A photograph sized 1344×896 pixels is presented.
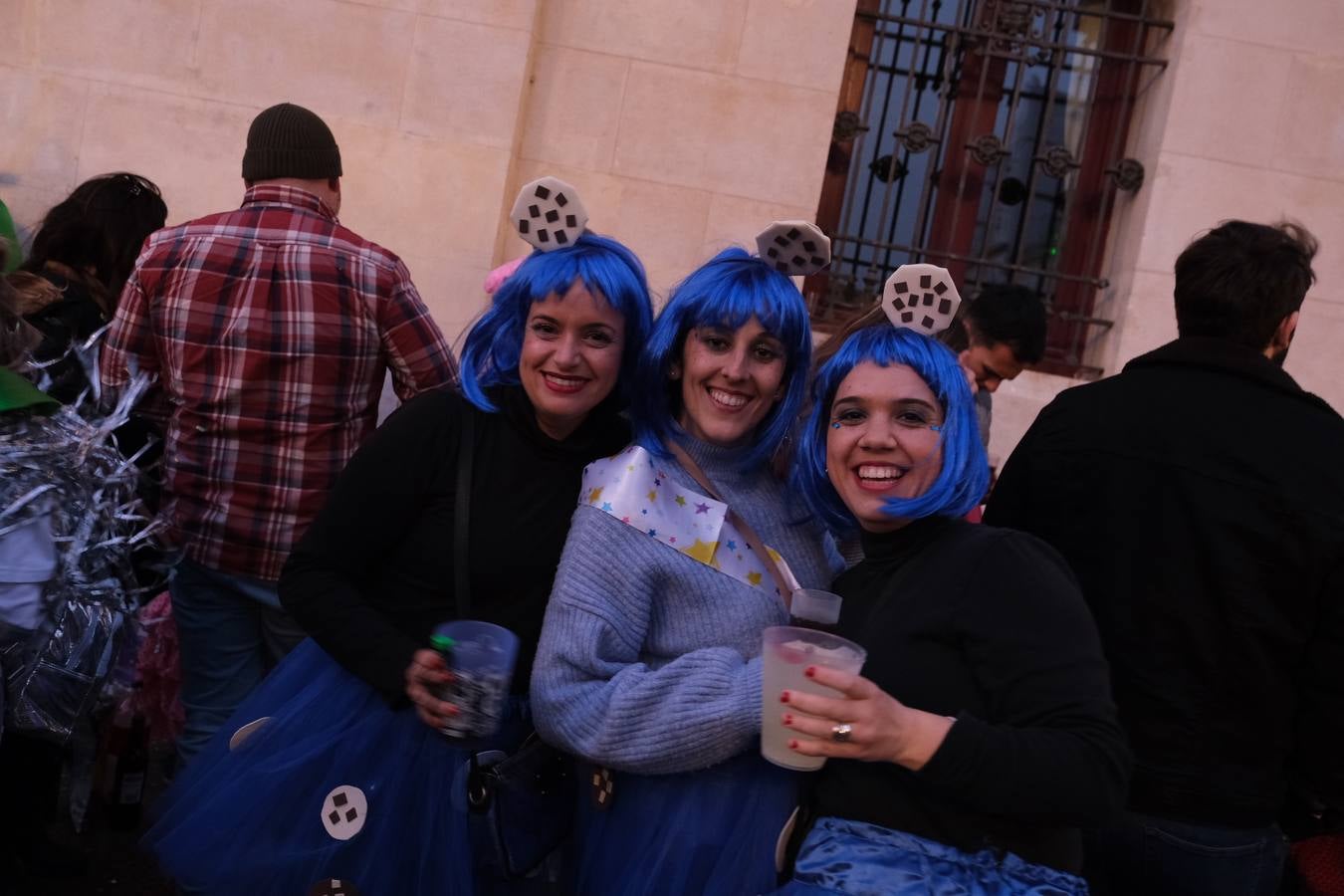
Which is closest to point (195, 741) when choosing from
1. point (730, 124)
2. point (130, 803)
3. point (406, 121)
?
point (130, 803)

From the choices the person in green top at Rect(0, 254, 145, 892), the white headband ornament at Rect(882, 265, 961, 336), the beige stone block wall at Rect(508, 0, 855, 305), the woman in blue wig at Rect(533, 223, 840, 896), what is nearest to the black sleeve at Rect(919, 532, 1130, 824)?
the woman in blue wig at Rect(533, 223, 840, 896)

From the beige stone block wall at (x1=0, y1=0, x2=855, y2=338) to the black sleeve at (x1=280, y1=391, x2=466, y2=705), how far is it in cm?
342

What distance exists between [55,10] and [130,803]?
12.1 ft

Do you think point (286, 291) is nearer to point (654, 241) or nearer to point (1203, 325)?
point (1203, 325)

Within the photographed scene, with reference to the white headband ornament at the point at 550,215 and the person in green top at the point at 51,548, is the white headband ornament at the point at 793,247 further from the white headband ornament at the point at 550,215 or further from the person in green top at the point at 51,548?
the person in green top at the point at 51,548

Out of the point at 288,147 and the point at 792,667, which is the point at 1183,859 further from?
the point at 288,147

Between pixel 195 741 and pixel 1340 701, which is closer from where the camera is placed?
pixel 1340 701

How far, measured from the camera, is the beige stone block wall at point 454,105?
5570 millimetres

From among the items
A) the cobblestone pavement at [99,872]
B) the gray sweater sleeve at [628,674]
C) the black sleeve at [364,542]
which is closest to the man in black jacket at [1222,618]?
the gray sweater sleeve at [628,674]

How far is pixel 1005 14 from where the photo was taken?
596cm

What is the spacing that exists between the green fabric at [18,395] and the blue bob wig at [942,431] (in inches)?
65.7

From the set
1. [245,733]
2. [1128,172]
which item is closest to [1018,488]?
[245,733]

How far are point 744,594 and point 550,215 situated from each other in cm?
88

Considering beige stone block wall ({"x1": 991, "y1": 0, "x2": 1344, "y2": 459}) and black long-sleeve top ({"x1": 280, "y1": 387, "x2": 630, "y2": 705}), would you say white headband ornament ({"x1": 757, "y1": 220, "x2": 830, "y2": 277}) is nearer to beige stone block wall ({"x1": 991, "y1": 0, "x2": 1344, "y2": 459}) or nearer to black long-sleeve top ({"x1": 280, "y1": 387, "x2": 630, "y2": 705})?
black long-sleeve top ({"x1": 280, "y1": 387, "x2": 630, "y2": 705})
